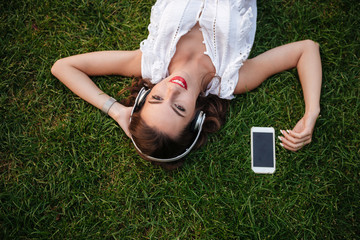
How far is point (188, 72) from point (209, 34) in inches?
20.7

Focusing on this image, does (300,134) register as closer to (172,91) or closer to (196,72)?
(196,72)

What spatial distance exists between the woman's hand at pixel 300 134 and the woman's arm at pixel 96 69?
6.52ft

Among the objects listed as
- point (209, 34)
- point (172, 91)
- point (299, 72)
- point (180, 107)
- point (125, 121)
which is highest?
point (209, 34)

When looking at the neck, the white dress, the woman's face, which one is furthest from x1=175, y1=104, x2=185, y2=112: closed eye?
the white dress

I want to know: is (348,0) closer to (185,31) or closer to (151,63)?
(185,31)

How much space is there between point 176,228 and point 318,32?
10.6ft

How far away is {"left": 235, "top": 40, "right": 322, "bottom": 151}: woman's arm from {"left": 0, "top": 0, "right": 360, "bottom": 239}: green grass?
183 mm

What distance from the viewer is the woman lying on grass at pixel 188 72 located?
7.92ft

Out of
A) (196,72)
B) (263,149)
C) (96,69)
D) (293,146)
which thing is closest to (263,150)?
(263,149)

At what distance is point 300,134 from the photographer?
2922mm

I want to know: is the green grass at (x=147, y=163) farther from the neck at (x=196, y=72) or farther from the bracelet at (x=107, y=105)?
the neck at (x=196, y=72)

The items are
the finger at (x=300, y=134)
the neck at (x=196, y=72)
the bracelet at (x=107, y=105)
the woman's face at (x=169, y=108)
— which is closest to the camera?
the woman's face at (x=169, y=108)

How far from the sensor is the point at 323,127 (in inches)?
123

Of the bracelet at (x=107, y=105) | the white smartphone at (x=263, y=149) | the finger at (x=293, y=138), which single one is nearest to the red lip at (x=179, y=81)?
the bracelet at (x=107, y=105)
